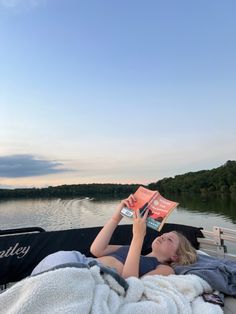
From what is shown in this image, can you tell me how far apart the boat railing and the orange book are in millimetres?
1582

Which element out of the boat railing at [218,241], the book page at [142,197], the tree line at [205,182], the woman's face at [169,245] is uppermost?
the tree line at [205,182]

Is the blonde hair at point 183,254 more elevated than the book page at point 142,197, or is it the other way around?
the book page at point 142,197

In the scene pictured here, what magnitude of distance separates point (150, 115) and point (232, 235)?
12646 mm

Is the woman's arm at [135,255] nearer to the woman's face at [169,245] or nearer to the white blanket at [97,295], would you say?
the white blanket at [97,295]

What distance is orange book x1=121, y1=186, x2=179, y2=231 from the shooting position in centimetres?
238

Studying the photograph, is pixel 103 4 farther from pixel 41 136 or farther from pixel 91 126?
pixel 41 136

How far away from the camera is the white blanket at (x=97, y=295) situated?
161 cm

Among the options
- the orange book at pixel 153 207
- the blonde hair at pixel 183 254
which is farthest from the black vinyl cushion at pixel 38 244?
the orange book at pixel 153 207

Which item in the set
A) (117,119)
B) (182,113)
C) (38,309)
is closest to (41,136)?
(117,119)

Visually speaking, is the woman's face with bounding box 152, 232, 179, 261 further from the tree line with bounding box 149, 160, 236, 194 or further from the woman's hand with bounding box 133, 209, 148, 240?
the tree line with bounding box 149, 160, 236, 194

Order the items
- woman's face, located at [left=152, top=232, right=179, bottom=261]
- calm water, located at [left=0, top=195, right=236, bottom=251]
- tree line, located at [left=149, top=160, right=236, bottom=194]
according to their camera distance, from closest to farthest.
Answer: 1. woman's face, located at [left=152, top=232, right=179, bottom=261]
2. calm water, located at [left=0, top=195, right=236, bottom=251]
3. tree line, located at [left=149, top=160, right=236, bottom=194]

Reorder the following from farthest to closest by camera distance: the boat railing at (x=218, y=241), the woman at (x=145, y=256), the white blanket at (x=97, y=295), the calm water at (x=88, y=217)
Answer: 1. the calm water at (x=88, y=217)
2. the boat railing at (x=218, y=241)
3. the woman at (x=145, y=256)
4. the white blanket at (x=97, y=295)

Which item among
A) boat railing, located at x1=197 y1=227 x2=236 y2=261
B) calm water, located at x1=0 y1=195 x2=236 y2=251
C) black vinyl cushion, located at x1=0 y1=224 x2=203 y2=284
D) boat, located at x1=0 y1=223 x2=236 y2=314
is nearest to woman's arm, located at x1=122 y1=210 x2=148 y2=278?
boat, located at x1=0 y1=223 x2=236 y2=314

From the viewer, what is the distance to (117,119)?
53.3 ft
